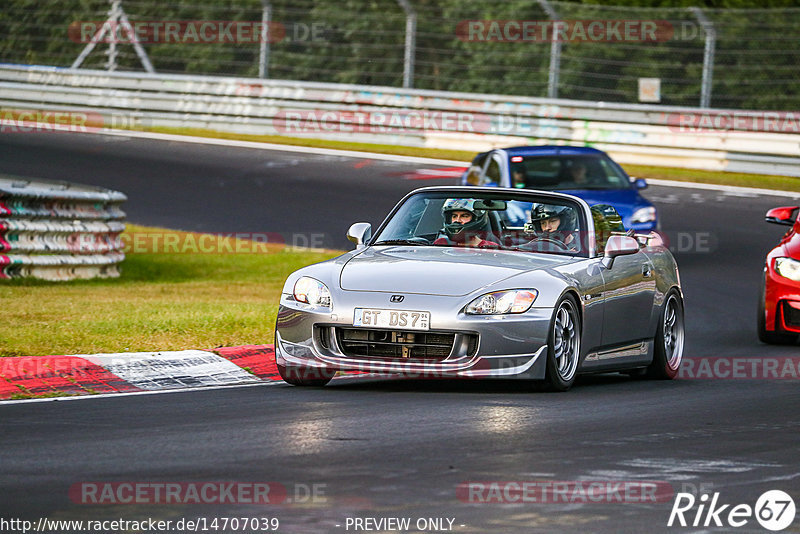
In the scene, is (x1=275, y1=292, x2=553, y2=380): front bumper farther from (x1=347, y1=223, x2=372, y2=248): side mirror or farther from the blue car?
the blue car

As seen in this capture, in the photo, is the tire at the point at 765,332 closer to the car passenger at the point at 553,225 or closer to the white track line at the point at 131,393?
the car passenger at the point at 553,225

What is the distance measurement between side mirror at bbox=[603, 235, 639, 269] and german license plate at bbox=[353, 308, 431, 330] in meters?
1.79

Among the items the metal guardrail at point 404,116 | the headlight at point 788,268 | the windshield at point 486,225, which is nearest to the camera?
the windshield at point 486,225

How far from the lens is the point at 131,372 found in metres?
9.76

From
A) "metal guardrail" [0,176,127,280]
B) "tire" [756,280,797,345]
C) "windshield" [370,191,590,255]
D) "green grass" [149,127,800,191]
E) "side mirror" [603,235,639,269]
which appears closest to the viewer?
"side mirror" [603,235,639,269]

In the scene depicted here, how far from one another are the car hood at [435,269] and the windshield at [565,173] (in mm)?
8473

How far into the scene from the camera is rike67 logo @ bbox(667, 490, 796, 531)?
571cm

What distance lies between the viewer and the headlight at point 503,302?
8906 millimetres

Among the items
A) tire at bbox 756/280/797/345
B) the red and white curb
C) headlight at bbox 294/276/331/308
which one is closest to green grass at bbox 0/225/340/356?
the red and white curb

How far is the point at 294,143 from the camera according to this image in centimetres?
2986

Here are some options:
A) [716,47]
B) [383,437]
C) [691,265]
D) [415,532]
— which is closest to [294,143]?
[716,47]

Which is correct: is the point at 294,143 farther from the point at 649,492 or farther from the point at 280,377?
the point at 649,492

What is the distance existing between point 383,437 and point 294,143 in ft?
74.8
